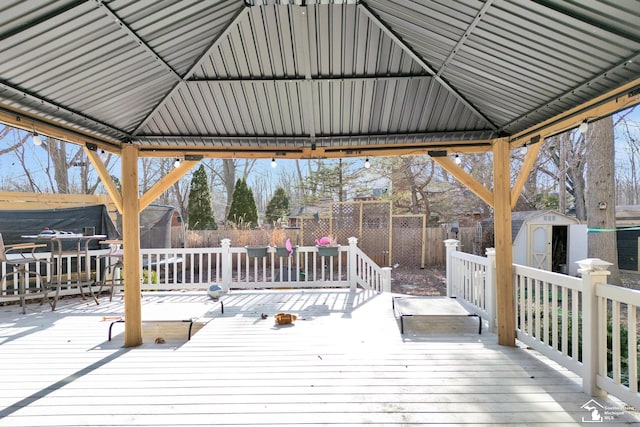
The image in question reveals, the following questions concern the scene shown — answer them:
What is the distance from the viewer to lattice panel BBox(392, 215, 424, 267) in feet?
34.0

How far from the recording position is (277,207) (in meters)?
16.0

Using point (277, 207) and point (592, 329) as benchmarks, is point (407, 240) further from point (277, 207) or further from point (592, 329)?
point (592, 329)

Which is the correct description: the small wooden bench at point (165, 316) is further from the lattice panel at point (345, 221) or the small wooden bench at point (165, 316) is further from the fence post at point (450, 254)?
the lattice panel at point (345, 221)

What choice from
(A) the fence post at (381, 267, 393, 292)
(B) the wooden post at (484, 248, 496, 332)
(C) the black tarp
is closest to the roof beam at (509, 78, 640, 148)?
(B) the wooden post at (484, 248, 496, 332)

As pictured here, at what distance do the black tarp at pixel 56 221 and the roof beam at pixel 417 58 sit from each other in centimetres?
641

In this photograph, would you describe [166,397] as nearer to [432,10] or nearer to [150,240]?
[432,10]

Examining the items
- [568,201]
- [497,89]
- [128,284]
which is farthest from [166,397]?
[568,201]

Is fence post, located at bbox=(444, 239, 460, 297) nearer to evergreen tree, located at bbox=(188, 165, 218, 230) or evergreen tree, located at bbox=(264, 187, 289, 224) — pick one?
evergreen tree, located at bbox=(188, 165, 218, 230)

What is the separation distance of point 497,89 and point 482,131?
94 cm

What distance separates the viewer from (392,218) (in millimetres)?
10227

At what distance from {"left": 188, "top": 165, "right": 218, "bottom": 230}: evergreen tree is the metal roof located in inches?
376

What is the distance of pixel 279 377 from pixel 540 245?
357 inches

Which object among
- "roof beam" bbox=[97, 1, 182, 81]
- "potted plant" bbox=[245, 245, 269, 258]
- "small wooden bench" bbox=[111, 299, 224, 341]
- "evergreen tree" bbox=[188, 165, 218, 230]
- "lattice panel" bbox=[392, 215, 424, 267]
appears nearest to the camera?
"roof beam" bbox=[97, 1, 182, 81]

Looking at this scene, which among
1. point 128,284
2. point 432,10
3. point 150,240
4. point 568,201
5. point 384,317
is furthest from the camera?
point 568,201
